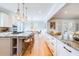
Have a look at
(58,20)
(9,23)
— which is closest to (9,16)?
(9,23)

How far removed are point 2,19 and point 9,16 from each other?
0.69m

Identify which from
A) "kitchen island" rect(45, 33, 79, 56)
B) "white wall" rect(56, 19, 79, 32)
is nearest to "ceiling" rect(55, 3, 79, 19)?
"white wall" rect(56, 19, 79, 32)

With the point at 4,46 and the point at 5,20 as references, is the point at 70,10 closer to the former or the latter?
the point at 4,46

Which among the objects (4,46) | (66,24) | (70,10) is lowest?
(4,46)

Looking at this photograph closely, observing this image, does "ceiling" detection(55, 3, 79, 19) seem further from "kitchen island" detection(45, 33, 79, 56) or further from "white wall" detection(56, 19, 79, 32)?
"kitchen island" detection(45, 33, 79, 56)

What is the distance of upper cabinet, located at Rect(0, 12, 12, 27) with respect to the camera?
712 centimetres

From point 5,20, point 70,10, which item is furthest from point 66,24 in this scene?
point 5,20

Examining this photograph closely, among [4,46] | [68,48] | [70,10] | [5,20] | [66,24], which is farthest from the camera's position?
[5,20]

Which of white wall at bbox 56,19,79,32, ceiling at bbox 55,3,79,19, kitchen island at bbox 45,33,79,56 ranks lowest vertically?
kitchen island at bbox 45,33,79,56

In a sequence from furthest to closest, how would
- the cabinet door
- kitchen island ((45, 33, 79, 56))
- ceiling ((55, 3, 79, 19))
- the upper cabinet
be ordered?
the upper cabinet
the cabinet door
ceiling ((55, 3, 79, 19))
kitchen island ((45, 33, 79, 56))

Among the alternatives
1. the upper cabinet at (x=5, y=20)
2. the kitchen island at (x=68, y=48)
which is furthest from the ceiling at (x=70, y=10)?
the upper cabinet at (x=5, y=20)

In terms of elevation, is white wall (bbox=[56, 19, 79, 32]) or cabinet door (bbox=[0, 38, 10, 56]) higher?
white wall (bbox=[56, 19, 79, 32])

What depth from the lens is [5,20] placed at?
7.43 meters

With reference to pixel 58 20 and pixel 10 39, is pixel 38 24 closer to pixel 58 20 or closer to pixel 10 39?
pixel 58 20
